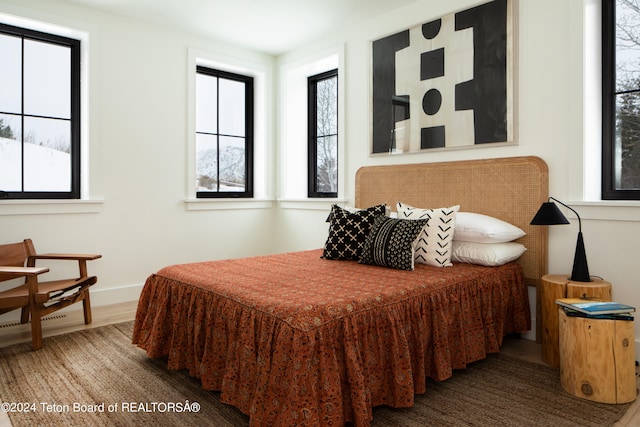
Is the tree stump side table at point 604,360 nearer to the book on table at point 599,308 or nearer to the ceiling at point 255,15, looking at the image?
the book on table at point 599,308

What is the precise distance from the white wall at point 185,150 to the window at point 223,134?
27 centimetres

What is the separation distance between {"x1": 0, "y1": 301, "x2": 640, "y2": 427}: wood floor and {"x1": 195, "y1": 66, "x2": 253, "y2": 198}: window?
1.46 m

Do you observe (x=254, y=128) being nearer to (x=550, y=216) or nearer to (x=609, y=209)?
(x=550, y=216)

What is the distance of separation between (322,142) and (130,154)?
2.00 metres

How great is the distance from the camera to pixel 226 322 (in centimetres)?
209

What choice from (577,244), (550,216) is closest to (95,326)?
(550,216)

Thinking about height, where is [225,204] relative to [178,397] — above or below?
above

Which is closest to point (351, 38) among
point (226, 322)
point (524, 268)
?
point (524, 268)

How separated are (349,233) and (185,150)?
85.4 inches

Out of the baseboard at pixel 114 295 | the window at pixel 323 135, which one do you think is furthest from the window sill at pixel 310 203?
the baseboard at pixel 114 295

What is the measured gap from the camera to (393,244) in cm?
275

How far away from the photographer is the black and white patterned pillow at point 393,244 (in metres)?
2.70

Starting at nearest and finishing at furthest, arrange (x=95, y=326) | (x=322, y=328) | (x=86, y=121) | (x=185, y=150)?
(x=322, y=328) → (x=95, y=326) → (x=86, y=121) → (x=185, y=150)

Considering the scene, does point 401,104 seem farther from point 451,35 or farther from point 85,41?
point 85,41
